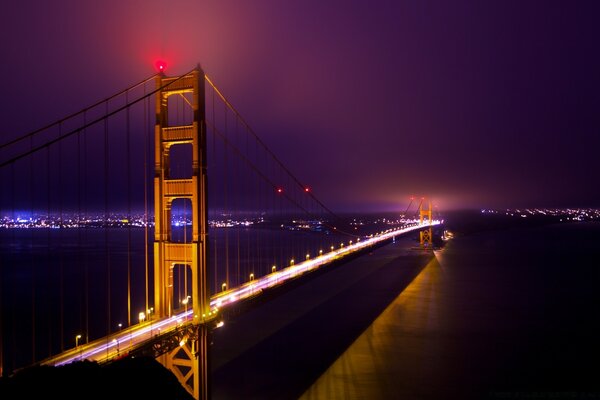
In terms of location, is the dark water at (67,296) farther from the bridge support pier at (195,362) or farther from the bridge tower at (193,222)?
the bridge support pier at (195,362)

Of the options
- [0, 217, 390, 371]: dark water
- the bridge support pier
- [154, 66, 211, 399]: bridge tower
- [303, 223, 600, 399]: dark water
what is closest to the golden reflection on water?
[303, 223, 600, 399]: dark water

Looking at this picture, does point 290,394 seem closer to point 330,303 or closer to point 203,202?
point 203,202

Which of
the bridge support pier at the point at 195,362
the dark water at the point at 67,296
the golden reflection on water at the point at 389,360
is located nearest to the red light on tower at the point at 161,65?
the dark water at the point at 67,296

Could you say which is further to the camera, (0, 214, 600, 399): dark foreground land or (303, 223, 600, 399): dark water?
(303, 223, 600, 399): dark water

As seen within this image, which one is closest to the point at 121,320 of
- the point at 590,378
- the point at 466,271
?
the point at 590,378

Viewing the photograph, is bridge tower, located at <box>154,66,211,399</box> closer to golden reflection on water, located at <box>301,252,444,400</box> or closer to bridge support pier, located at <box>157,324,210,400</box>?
bridge support pier, located at <box>157,324,210,400</box>

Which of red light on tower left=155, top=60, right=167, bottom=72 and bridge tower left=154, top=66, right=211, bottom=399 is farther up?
red light on tower left=155, top=60, right=167, bottom=72

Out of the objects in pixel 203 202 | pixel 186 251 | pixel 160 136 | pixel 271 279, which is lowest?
pixel 271 279
